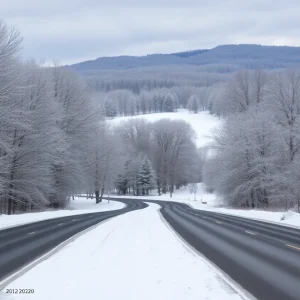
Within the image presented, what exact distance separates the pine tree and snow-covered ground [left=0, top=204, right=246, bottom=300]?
3585 inches

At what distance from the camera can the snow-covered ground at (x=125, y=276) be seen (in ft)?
27.5

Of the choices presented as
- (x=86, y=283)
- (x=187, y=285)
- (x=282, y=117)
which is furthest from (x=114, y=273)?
(x=282, y=117)

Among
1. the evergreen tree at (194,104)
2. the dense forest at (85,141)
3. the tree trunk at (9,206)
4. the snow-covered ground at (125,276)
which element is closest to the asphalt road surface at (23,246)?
the snow-covered ground at (125,276)

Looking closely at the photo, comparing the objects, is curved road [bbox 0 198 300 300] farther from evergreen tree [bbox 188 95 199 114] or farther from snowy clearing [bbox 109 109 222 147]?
evergreen tree [bbox 188 95 199 114]

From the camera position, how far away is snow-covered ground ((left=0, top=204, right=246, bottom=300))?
838 cm

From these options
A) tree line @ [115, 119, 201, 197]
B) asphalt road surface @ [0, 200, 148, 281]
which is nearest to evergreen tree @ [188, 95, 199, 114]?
tree line @ [115, 119, 201, 197]

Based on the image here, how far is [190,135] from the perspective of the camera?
401 feet

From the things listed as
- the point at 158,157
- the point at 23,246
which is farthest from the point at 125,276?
the point at 158,157

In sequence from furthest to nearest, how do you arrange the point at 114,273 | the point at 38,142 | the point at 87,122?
the point at 87,122 → the point at 38,142 → the point at 114,273

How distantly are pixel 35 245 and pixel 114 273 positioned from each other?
603cm

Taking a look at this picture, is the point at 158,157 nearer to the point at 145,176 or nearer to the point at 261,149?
the point at 145,176

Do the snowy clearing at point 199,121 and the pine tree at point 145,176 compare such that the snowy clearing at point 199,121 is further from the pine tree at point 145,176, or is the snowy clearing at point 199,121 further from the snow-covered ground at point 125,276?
the snow-covered ground at point 125,276

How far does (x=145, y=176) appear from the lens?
10712 cm

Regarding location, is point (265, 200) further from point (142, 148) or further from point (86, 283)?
point (142, 148)
